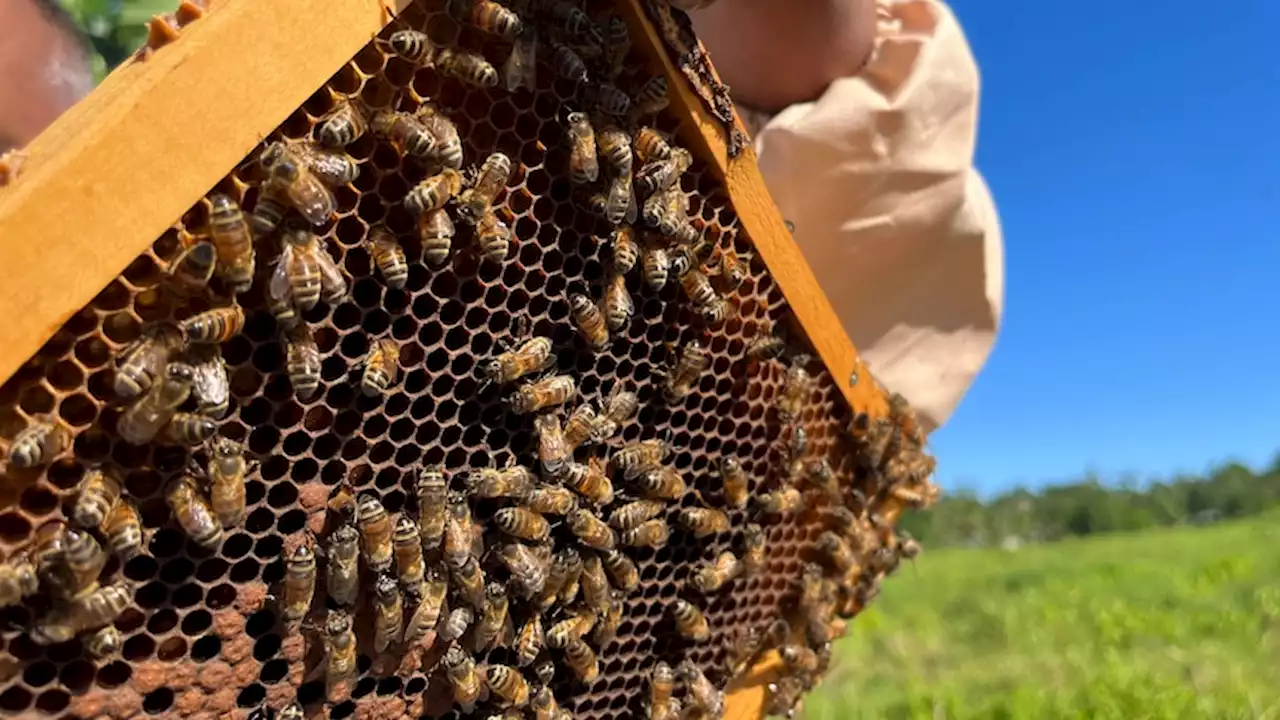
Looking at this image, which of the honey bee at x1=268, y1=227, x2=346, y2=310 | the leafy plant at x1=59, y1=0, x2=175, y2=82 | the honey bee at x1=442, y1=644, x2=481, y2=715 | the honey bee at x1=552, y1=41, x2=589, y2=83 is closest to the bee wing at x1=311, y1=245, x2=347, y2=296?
the honey bee at x1=268, y1=227, x2=346, y2=310

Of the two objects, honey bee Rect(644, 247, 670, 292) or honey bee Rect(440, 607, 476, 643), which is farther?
honey bee Rect(644, 247, 670, 292)

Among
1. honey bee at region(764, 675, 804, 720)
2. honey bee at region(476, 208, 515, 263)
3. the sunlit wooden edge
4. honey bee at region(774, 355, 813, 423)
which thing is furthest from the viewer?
honey bee at region(764, 675, 804, 720)

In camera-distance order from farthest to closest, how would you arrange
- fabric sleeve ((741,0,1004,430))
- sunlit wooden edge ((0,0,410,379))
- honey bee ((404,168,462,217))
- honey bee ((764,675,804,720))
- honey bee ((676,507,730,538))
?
honey bee ((764,675,804,720)) → fabric sleeve ((741,0,1004,430)) → honey bee ((676,507,730,538)) → honey bee ((404,168,462,217)) → sunlit wooden edge ((0,0,410,379))

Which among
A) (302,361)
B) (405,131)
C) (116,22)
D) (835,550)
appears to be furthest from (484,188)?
(116,22)

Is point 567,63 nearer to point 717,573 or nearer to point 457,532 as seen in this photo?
point 457,532

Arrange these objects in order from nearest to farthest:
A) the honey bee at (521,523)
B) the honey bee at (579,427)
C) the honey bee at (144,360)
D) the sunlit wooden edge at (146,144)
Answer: the sunlit wooden edge at (146,144) → the honey bee at (144,360) → the honey bee at (521,523) → the honey bee at (579,427)

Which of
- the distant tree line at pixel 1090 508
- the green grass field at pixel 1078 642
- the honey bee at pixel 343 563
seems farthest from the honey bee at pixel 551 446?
the distant tree line at pixel 1090 508

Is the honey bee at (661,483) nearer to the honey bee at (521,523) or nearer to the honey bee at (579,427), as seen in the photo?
the honey bee at (579,427)

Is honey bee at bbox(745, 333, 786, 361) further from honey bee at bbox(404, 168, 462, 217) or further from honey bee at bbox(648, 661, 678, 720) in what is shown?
honey bee at bbox(404, 168, 462, 217)
